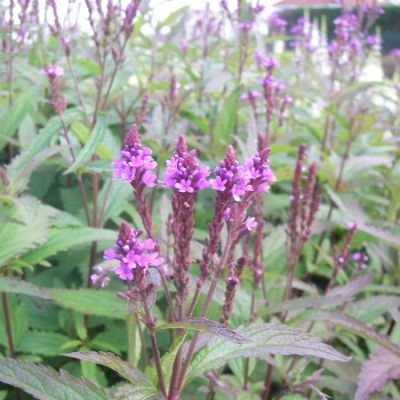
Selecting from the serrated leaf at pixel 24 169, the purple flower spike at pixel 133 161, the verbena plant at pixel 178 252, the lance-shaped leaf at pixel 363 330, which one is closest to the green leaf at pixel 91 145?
the verbena plant at pixel 178 252

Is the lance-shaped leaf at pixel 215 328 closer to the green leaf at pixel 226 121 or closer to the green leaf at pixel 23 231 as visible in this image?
the green leaf at pixel 23 231

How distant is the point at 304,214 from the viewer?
89.0 inches

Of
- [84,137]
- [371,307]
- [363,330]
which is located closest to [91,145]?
[84,137]

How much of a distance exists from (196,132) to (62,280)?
1.78m

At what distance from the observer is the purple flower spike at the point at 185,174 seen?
1.29 metres

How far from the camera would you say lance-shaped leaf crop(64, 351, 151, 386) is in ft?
4.34

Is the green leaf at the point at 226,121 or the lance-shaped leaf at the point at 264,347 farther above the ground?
the green leaf at the point at 226,121

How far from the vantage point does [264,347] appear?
144 cm

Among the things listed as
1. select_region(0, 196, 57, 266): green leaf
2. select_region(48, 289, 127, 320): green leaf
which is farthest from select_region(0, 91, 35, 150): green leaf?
select_region(48, 289, 127, 320): green leaf

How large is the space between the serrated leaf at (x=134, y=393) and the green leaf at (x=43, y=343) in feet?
3.32

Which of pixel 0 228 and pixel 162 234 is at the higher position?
pixel 0 228

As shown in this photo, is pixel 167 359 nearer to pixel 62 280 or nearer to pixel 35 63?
pixel 62 280

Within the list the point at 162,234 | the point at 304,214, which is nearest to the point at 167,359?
the point at 304,214

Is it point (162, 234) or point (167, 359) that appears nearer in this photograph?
point (167, 359)
